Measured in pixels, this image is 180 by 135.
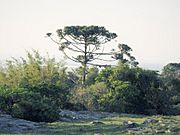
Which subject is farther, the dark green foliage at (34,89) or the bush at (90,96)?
the bush at (90,96)

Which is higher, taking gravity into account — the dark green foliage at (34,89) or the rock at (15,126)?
the dark green foliage at (34,89)

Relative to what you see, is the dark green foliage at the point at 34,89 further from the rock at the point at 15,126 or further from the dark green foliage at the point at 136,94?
the dark green foliage at the point at 136,94

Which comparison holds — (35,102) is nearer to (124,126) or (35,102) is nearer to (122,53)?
(124,126)

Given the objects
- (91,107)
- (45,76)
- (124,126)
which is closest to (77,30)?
(45,76)

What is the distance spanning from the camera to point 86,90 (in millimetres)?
33625

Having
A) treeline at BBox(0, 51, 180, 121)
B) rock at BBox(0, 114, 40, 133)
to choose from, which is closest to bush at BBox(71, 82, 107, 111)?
treeline at BBox(0, 51, 180, 121)

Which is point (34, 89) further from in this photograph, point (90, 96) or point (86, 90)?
point (86, 90)

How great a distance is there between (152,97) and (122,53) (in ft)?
49.6

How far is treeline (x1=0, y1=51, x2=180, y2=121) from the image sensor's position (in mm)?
21812

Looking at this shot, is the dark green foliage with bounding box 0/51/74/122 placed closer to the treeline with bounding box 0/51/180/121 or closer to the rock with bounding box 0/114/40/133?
the treeline with bounding box 0/51/180/121

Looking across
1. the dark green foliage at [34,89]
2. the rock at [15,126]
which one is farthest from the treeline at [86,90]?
the rock at [15,126]

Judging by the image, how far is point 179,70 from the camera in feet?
206

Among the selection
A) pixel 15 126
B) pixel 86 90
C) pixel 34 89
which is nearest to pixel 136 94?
pixel 86 90

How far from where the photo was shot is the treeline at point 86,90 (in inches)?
859
